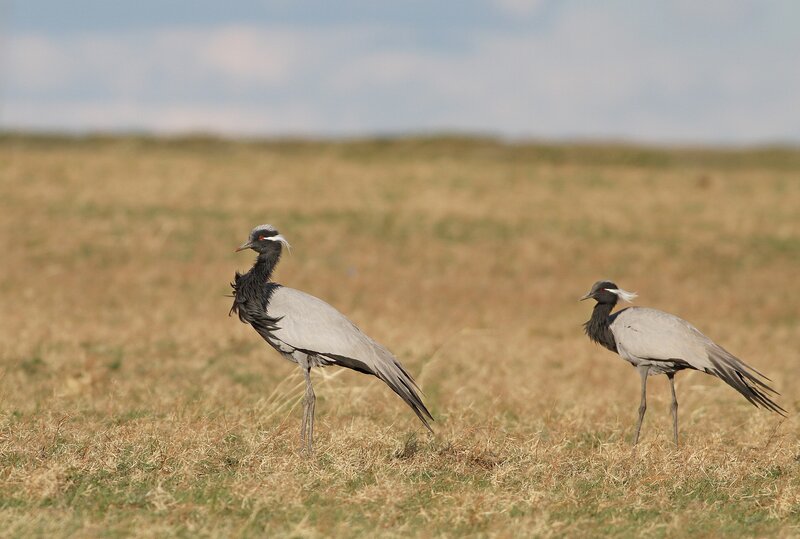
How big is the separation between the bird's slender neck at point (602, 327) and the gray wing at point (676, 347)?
0.11 meters

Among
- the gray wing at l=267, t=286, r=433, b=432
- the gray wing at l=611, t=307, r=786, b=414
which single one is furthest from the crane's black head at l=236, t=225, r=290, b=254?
the gray wing at l=611, t=307, r=786, b=414

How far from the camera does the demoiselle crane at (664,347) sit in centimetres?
1008

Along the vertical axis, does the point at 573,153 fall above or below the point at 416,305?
above

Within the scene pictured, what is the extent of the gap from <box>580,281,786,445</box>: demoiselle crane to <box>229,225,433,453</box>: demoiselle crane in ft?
8.50

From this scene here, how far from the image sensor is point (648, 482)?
8648 millimetres

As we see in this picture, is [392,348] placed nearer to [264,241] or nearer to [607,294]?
[607,294]

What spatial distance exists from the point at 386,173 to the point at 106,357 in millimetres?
24964

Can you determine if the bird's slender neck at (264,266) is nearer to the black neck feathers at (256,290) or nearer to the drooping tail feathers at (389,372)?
the black neck feathers at (256,290)

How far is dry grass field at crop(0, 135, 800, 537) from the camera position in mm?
7816

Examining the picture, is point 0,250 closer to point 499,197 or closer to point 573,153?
point 499,197

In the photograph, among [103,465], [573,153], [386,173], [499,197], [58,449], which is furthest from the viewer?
[573,153]

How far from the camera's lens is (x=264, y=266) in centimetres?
994

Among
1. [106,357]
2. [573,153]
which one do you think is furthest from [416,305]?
[573,153]

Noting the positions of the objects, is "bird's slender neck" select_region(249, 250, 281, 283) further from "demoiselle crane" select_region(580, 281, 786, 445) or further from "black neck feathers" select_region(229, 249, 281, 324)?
"demoiselle crane" select_region(580, 281, 786, 445)
